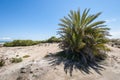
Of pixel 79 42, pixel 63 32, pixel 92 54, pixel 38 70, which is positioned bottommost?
pixel 38 70

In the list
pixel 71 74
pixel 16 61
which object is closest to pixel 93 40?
pixel 71 74

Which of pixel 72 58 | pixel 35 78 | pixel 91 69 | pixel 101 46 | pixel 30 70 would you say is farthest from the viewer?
pixel 101 46

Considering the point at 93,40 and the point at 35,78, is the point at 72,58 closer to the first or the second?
the point at 93,40

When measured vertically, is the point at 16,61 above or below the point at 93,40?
below

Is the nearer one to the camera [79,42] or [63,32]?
[79,42]

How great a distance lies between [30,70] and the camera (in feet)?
22.8

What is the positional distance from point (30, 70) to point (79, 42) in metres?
2.93

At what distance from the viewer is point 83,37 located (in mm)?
8688

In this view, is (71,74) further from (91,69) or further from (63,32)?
(63,32)

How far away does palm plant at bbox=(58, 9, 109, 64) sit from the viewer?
8367 mm

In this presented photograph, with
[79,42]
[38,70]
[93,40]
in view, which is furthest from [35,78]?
[93,40]

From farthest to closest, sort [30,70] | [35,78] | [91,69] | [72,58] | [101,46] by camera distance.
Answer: [101,46] < [72,58] < [91,69] < [30,70] < [35,78]

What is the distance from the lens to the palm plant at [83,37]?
837cm

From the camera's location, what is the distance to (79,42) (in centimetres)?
833
